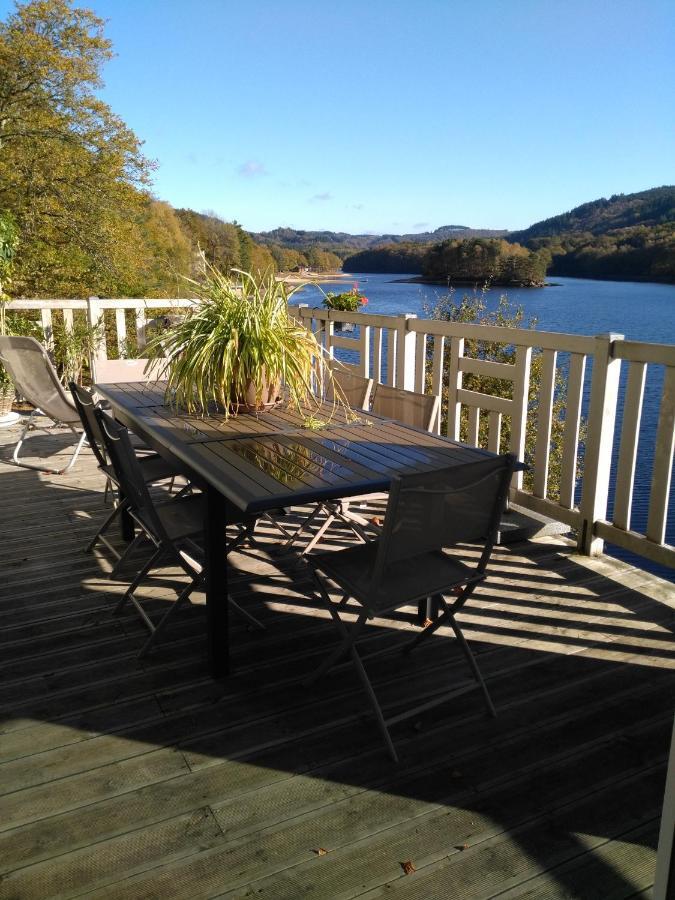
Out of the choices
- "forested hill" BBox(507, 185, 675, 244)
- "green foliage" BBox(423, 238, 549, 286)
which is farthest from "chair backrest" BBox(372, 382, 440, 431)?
"forested hill" BBox(507, 185, 675, 244)

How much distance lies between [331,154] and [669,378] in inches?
1100

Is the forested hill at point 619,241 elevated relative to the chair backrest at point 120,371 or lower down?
elevated

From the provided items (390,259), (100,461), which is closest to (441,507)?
(100,461)

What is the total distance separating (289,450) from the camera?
2596mm

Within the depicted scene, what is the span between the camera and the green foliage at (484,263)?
33.4 ft

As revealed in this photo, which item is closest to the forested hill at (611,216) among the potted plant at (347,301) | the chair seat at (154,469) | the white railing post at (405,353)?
the potted plant at (347,301)

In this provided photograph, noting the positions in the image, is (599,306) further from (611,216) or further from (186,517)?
(186,517)

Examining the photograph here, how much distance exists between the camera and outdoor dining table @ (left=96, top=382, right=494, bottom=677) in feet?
7.03

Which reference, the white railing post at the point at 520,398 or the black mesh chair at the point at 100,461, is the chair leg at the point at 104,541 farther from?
the white railing post at the point at 520,398

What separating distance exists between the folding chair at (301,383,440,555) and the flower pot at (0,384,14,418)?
4.17 meters

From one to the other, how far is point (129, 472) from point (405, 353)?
8.64 feet

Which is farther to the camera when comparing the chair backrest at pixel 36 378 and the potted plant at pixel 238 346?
the chair backrest at pixel 36 378

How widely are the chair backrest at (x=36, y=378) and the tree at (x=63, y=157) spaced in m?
16.9

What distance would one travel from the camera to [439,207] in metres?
33.3
